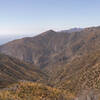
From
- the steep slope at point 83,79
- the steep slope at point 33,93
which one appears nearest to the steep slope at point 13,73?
the steep slope at point 83,79

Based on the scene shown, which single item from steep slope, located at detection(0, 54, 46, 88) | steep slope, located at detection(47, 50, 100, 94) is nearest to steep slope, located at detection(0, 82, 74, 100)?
steep slope, located at detection(47, 50, 100, 94)

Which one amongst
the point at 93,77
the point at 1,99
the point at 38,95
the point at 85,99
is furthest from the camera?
the point at 93,77

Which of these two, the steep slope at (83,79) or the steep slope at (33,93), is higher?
the steep slope at (33,93)

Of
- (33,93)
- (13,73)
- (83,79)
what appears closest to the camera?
(33,93)

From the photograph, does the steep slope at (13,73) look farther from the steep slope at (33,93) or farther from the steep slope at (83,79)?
the steep slope at (33,93)

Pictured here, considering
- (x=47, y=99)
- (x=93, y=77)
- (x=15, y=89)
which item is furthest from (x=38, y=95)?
(x=93, y=77)

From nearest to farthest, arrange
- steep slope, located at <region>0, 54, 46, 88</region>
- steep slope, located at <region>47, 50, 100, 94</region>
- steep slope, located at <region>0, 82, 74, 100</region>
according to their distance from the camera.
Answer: steep slope, located at <region>0, 82, 74, 100</region> < steep slope, located at <region>47, 50, 100, 94</region> < steep slope, located at <region>0, 54, 46, 88</region>

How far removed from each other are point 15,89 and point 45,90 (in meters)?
3.56

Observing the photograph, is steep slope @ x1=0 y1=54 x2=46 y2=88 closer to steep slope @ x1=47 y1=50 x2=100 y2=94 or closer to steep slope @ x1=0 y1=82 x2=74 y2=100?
steep slope @ x1=47 y1=50 x2=100 y2=94

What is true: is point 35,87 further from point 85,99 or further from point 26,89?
point 85,99

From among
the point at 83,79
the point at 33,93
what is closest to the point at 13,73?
the point at 83,79

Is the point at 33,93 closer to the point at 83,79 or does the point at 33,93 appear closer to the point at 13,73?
the point at 83,79

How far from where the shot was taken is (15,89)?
59.9ft

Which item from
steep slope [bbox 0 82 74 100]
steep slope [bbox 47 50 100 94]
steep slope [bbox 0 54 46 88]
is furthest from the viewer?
steep slope [bbox 0 54 46 88]
